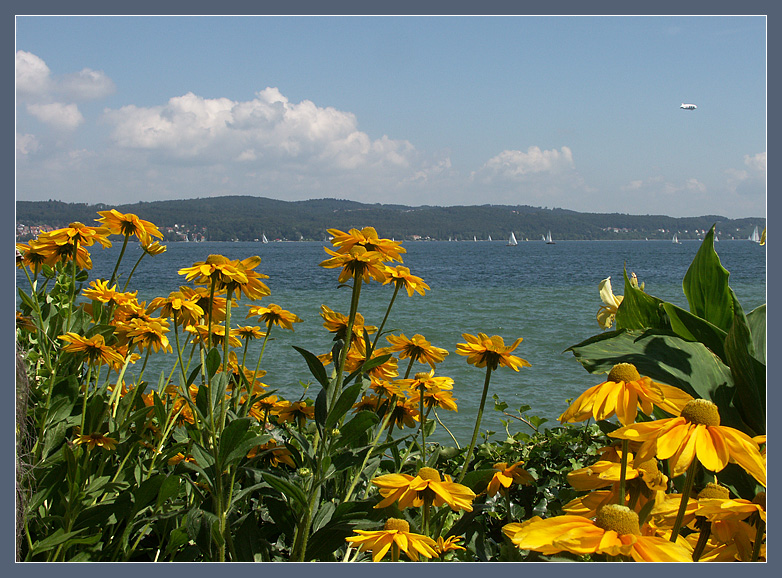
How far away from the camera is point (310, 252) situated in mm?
36125

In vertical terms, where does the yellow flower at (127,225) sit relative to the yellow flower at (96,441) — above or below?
above

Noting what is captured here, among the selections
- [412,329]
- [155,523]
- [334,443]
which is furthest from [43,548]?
[412,329]

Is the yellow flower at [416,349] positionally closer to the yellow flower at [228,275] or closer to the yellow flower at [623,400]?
the yellow flower at [228,275]

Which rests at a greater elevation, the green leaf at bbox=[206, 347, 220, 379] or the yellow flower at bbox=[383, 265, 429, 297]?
the yellow flower at bbox=[383, 265, 429, 297]

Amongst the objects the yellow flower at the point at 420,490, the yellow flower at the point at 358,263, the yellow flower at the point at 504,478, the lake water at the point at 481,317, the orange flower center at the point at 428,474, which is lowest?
the lake water at the point at 481,317

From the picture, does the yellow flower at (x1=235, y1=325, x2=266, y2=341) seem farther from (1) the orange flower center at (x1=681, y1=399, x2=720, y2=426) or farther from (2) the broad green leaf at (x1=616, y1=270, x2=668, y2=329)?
(1) the orange flower center at (x1=681, y1=399, x2=720, y2=426)

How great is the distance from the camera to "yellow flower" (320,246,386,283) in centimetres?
106

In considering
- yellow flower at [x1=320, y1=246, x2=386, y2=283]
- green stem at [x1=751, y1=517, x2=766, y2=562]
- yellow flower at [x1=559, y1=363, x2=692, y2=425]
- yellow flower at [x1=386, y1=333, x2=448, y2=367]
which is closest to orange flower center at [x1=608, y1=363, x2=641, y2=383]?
yellow flower at [x1=559, y1=363, x2=692, y2=425]

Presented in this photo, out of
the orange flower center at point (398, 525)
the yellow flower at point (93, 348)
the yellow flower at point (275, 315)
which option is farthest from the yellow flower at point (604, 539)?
the yellow flower at point (93, 348)

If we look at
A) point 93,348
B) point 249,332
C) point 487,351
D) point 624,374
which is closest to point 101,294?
point 93,348

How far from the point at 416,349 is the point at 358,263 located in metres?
0.33

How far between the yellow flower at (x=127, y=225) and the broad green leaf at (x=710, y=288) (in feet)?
4.61

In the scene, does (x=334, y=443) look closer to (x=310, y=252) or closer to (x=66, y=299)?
(x=66, y=299)

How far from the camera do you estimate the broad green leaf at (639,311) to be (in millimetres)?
1521
